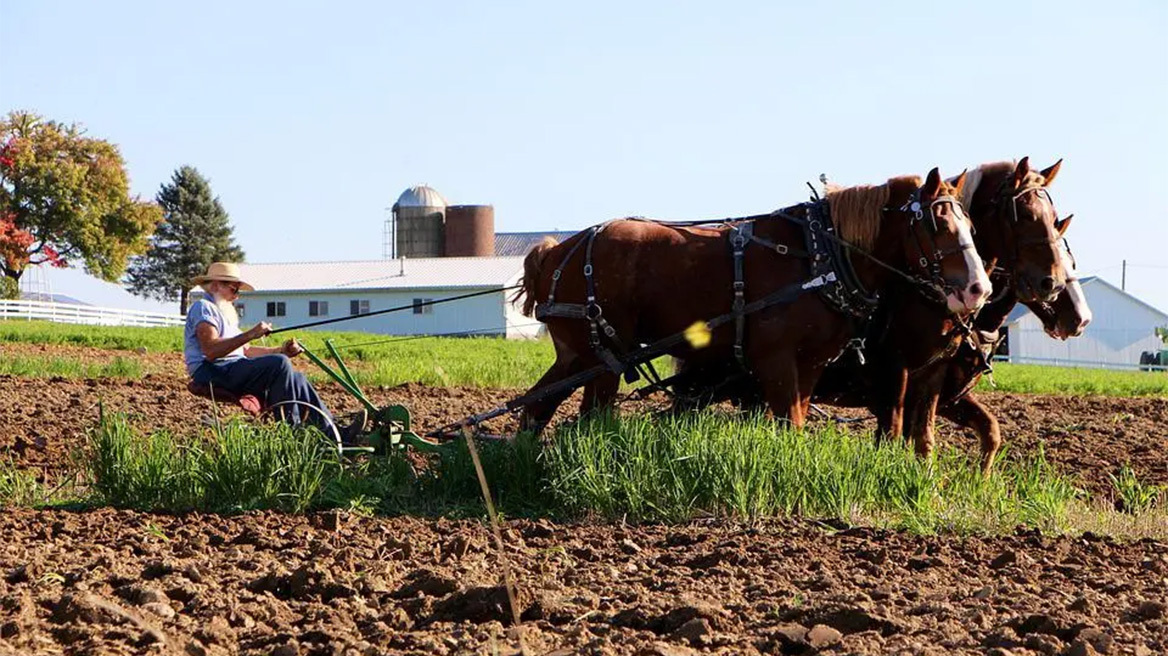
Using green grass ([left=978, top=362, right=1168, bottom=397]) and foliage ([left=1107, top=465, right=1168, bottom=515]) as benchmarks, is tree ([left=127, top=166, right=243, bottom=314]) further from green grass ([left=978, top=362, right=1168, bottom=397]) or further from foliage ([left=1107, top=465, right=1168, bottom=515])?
foliage ([left=1107, top=465, right=1168, bottom=515])

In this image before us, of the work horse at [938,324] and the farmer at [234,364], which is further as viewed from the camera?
the work horse at [938,324]

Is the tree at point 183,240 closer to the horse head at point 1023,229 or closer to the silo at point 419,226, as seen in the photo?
the silo at point 419,226

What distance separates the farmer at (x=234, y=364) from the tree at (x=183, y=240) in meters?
55.2

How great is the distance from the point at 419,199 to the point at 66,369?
1806 inches

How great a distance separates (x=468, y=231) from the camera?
206 feet

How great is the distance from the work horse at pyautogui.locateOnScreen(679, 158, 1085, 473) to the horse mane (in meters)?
0.51

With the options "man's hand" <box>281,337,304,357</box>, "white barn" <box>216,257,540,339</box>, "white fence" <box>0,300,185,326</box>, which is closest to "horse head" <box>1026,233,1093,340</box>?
"man's hand" <box>281,337,304,357</box>

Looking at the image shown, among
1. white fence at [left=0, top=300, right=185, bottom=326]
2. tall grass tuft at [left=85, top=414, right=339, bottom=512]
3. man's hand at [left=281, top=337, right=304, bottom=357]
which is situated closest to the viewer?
tall grass tuft at [left=85, top=414, right=339, bottom=512]

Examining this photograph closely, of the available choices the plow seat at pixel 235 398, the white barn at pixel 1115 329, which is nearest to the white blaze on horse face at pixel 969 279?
the plow seat at pixel 235 398

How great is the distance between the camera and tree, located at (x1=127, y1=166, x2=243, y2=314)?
209ft

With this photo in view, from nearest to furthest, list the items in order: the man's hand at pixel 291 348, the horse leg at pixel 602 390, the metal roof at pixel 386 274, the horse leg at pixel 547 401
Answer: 1. the man's hand at pixel 291 348
2. the horse leg at pixel 602 390
3. the horse leg at pixel 547 401
4. the metal roof at pixel 386 274

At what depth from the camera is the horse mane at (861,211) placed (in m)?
9.12

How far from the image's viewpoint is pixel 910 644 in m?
4.82

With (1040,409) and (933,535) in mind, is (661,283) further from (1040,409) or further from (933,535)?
(1040,409)
